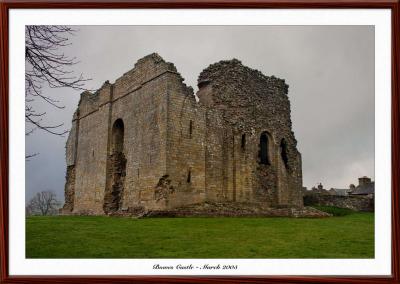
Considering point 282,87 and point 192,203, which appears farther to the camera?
point 282,87

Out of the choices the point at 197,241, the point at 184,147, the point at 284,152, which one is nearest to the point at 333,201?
the point at 284,152

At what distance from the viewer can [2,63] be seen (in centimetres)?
801

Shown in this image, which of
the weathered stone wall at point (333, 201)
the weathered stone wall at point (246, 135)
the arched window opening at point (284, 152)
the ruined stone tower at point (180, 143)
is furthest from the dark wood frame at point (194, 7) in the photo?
the weathered stone wall at point (333, 201)

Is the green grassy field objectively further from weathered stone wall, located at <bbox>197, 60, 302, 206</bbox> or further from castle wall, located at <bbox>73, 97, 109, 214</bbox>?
castle wall, located at <bbox>73, 97, 109, 214</bbox>

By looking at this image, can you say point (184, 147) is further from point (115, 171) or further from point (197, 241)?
point (197, 241)

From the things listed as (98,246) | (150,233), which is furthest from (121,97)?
(98,246)

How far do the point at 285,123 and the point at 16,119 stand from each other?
20232 mm

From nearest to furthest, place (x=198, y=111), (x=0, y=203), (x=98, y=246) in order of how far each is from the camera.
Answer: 1. (x=0, y=203)
2. (x=98, y=246)
3. (x=198, y=111)

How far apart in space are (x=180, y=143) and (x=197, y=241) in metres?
8.50

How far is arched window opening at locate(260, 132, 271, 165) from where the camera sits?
24.8 metres

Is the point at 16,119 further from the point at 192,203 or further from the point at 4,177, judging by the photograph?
the point at 192,203

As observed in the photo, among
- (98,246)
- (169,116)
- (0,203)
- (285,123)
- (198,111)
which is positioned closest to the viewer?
(0,203)

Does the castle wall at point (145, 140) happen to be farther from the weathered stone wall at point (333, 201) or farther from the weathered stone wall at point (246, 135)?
the weathered stone wall at point (333, 201)

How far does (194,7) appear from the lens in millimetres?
8086
